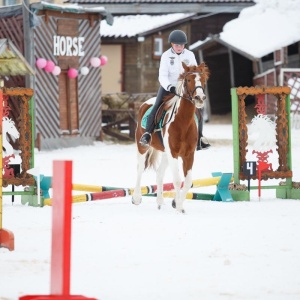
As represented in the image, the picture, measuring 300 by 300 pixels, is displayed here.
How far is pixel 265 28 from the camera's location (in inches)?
1625

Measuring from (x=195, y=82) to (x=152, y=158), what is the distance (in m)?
1.83

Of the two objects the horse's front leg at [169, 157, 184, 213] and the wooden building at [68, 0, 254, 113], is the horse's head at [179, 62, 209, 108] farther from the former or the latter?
the wooden building at [68, 0, 254, 113]

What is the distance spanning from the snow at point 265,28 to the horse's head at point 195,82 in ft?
87.1

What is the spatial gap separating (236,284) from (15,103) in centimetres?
1841

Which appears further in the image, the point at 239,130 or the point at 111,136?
the point at 111,136

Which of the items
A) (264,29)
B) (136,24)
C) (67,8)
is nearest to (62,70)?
(67,8)

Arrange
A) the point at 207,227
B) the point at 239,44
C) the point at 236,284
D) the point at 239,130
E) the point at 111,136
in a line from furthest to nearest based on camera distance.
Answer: the point at 239,44 < the point at 111,136 < the point at 239,130 < the point at 207,227 < the point at 236,284

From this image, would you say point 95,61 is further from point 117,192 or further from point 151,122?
point 117,192

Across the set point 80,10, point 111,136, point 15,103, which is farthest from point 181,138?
point 111,136

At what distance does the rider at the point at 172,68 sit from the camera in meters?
12.2

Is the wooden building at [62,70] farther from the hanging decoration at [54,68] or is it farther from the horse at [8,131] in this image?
the horse at [8,131]

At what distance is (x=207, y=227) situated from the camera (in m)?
10.5

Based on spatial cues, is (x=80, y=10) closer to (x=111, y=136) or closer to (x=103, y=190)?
(x=111, y=136)

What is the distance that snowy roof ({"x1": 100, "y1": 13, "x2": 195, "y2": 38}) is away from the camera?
1772 inches
